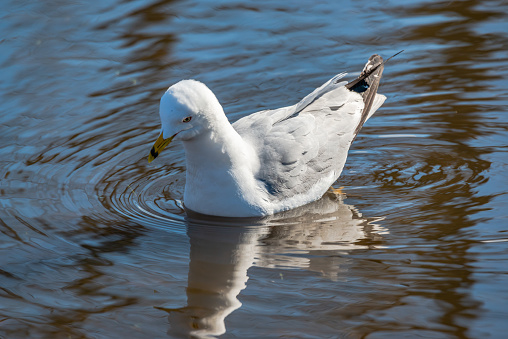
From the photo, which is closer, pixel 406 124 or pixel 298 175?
pixel 298 175

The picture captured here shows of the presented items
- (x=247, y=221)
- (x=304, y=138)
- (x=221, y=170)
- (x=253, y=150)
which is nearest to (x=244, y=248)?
(x=247, y=221)

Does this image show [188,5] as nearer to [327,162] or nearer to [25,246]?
[327,162]

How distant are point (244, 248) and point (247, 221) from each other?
483 mm

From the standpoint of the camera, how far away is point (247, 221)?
21.2 feet

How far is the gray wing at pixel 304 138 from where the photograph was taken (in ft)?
21.7

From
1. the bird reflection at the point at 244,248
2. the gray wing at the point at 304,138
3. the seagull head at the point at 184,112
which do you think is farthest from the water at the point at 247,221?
the seagull head at the point at 184,112

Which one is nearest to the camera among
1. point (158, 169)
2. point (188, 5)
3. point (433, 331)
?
point (433, 331)

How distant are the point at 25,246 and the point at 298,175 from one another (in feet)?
7.89

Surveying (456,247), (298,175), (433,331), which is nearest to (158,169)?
(298,175)

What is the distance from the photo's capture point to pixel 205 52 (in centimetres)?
973

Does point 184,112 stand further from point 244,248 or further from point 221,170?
point 244,248

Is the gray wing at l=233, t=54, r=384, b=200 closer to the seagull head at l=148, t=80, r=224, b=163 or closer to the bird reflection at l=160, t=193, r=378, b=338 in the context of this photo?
the bird reflection at l=160, t=193, r=378, b=338

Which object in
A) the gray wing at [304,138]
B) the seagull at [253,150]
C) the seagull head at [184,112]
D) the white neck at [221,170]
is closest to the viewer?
the seagull head at [184,112]

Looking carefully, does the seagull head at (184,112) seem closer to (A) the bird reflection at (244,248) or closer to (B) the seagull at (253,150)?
(B) the seagull at (253,150)
